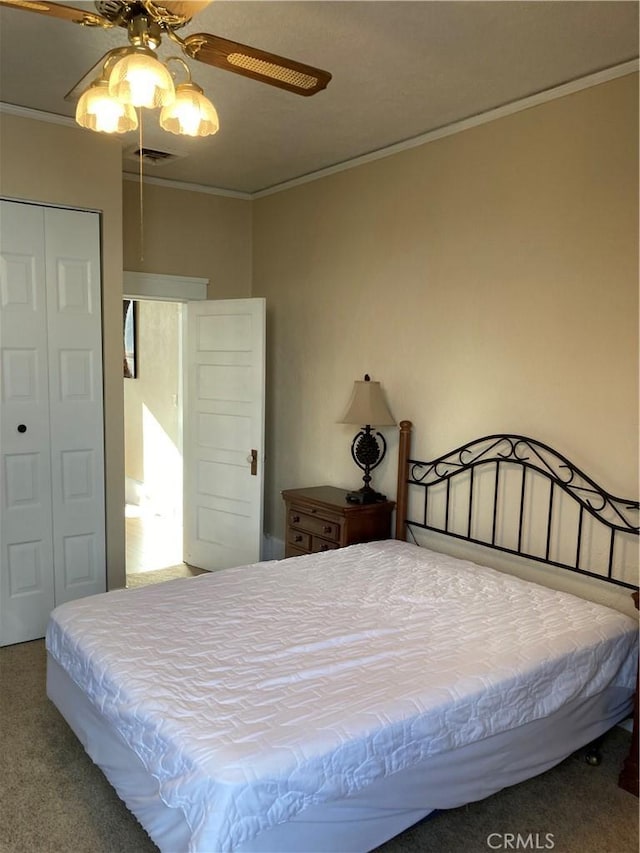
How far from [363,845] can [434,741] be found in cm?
35

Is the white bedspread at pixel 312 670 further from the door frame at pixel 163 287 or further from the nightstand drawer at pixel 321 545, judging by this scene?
the door frame at pixel 163 287

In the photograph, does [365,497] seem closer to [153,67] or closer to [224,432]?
[224,432]

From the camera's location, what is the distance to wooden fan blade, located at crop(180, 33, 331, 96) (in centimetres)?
180

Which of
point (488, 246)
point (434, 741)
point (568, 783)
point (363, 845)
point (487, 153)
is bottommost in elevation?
point (568, 783)

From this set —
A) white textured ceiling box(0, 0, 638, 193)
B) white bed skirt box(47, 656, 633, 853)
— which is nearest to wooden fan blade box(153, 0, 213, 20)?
white textured ceiling box(0, 0, 638, 193)

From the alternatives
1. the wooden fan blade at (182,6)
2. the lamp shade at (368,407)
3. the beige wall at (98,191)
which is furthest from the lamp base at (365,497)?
the wooden fan blade at (182,6)

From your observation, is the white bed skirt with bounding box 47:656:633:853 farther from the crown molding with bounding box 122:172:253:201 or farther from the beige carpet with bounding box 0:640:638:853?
the crown molding with bounding box 122:172:253:201

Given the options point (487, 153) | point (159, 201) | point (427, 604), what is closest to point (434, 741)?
point (427, 604)

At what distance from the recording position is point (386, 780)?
185 centimetres

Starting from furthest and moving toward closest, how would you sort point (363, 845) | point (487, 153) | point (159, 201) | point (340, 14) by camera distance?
1. point (159, 201)
2. point (487, 153)
3. point (340, 14)
4. point (363, 845)

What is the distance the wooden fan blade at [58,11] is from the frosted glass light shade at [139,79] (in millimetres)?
129

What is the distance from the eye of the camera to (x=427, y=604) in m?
2.66

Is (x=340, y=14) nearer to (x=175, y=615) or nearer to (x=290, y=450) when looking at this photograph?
(x=175, y=615)

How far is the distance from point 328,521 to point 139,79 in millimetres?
2521
